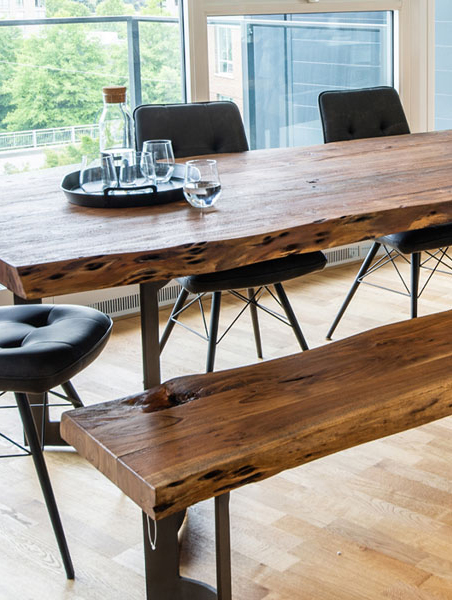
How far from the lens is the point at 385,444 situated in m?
2.57

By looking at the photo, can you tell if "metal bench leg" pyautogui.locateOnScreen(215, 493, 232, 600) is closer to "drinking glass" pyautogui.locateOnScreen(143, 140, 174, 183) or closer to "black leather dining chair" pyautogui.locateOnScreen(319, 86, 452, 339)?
"drinking glass" pyautogui.locateOnScreen(143, 140, 174, 183)

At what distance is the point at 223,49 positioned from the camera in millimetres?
3918

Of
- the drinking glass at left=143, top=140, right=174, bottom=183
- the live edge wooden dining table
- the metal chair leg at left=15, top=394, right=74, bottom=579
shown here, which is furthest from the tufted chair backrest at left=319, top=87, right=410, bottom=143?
the metal chair leg at left=15, top=394, right=74, bottom=579

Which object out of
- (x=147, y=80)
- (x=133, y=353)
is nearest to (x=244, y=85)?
(x=147, y=80)

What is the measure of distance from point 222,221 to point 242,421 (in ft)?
1.79

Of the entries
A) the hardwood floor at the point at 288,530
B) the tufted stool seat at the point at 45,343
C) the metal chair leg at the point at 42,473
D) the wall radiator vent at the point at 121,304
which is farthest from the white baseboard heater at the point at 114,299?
the metal chair leg at the point at 42,473

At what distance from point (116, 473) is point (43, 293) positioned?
0.40 m

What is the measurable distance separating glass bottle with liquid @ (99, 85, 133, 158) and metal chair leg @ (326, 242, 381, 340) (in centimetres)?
128

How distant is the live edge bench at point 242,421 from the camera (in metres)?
1.43

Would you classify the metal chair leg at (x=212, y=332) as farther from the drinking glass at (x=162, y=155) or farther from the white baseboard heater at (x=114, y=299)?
the white baseboard heater at (x=114, y=299)

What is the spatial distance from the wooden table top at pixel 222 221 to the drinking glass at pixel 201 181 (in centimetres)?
4

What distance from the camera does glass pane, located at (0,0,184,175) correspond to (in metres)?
3.42

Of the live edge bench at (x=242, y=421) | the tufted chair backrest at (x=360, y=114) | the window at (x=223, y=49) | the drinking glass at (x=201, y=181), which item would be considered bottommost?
the live edge bench at (x=242, y=421)

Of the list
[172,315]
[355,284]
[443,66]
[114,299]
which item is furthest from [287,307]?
[443,66]
